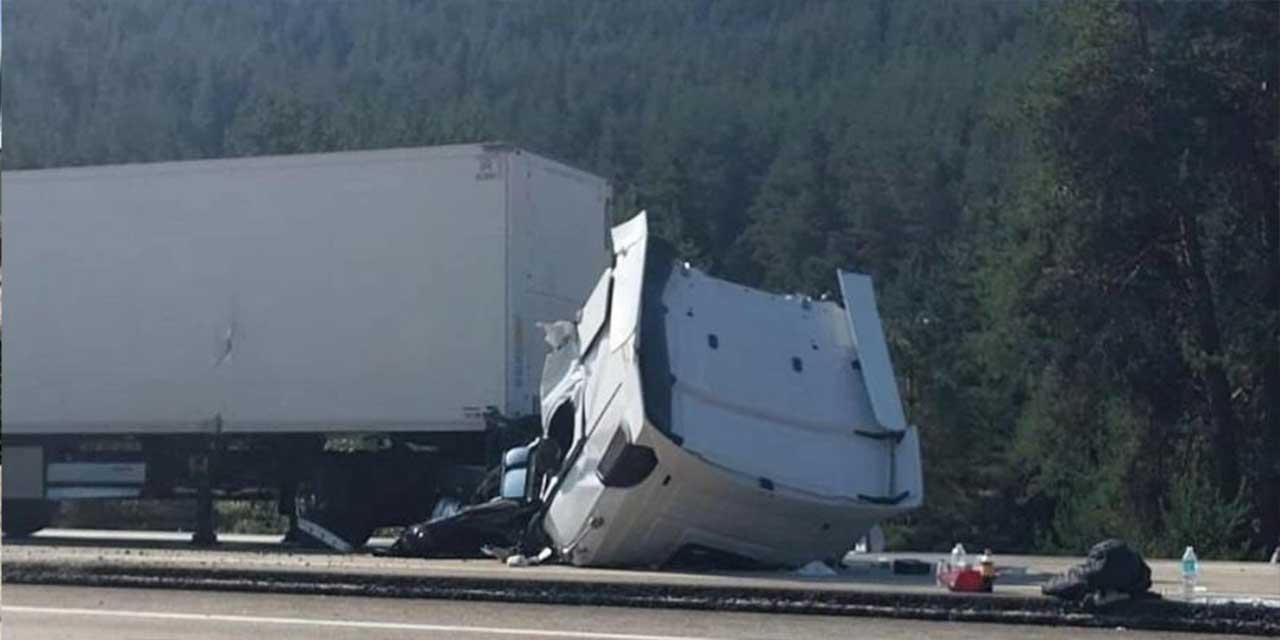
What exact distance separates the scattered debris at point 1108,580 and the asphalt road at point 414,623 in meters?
0.47

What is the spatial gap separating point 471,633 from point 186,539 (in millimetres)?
11719

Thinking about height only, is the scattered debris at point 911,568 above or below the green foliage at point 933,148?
below

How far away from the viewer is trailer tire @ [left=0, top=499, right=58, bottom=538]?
68.9 ft

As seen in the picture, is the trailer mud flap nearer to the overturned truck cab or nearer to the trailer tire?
the trailer tire

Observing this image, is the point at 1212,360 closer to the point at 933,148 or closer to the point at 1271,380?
the point at 1271,380

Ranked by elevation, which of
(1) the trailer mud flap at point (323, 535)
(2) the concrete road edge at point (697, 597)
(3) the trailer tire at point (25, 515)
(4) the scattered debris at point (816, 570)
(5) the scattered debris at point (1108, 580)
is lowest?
(3) the trailer tire at point (25, 515)

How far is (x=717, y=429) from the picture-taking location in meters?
14.2

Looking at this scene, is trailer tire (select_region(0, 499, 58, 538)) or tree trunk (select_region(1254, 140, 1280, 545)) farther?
tree trunk (select_region(1254, 140, 1280, 545))

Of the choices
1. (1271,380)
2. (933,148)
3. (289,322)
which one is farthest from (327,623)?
(933,148)

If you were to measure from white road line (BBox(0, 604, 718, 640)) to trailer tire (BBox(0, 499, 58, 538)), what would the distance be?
916 centimetres

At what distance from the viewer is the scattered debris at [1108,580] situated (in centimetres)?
1105

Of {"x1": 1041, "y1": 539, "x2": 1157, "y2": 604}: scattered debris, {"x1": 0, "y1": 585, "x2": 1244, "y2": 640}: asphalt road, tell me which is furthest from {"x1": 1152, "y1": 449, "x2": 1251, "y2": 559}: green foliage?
{"x1": 0, "y1": 585, "x2": 1244, "y2": 640}: asphalt road

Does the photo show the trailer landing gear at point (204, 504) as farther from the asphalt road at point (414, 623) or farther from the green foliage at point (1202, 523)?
the green foliage at point (1202, 523)

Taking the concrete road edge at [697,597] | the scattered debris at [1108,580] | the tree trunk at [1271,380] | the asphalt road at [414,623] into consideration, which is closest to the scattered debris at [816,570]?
the concrete road edge at [697,597]
